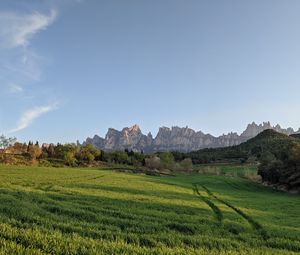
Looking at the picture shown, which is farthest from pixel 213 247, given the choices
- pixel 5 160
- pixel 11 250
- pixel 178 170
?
pixel 178 170

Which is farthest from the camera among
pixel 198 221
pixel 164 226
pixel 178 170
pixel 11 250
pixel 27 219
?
pixel 178 170

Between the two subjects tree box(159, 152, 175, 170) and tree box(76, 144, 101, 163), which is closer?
tree box(76, 144, 101, 163)

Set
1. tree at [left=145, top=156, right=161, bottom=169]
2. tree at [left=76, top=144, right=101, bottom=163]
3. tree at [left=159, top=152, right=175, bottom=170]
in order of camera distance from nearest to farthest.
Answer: tree at [left=76, top=144, right=101, bottom=163] < tree at [left=145, top=156, right=161, bottom=169] < tree at [left=159, top=152, right=175, bottom=170]

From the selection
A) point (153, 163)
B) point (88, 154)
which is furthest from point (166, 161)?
point (88, 154)

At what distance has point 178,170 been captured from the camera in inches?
7121

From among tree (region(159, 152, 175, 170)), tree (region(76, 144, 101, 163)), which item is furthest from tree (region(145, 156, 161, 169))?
tree (region(76, 144, 101, 163))

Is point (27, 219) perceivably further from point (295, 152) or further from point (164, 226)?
point (295, 152)

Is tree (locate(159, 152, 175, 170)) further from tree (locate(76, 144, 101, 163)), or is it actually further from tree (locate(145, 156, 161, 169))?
tree (locate(76, 144, 101, 163))

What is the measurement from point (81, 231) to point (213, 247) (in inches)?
236

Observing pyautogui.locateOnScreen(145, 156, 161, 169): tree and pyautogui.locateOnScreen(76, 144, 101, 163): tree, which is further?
pyautogui.locateOnScreen(145, 156, 161, 169): tree

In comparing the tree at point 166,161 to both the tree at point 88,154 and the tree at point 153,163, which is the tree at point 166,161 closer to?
the tree at point 153,163

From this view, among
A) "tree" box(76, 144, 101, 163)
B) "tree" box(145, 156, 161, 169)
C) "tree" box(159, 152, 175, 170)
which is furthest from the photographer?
"tree" box(159, 152, 175, 170)

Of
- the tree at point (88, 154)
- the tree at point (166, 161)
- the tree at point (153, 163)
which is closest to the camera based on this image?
the tree at point (88, 154)

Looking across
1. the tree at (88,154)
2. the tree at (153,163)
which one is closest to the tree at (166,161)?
the tree at (153,163)
